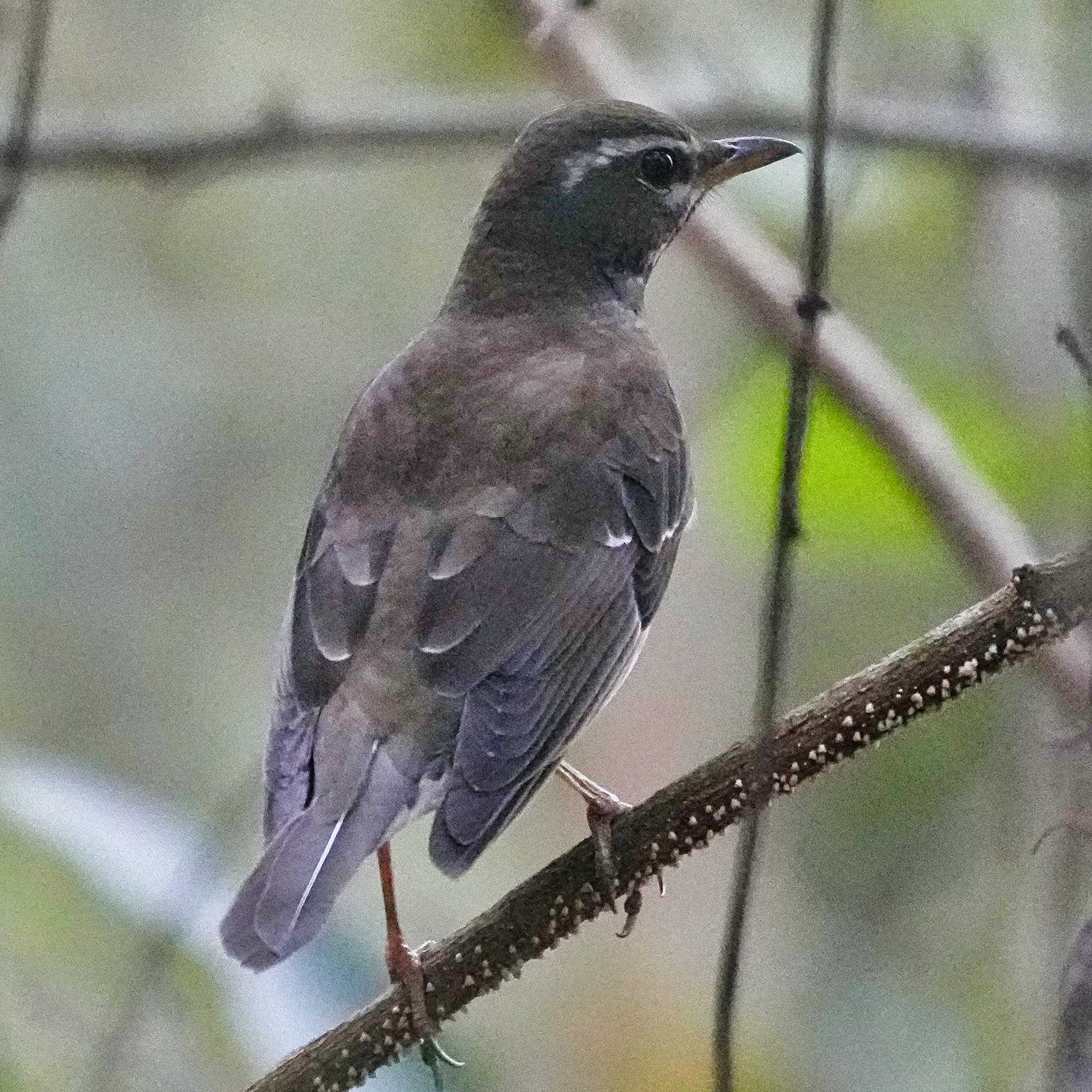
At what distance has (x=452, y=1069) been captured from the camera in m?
3.96

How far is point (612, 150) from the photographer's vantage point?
4965 millimetres

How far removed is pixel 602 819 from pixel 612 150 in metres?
1.87

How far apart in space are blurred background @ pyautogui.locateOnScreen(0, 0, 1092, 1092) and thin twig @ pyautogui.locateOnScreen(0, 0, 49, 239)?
104 centimetres

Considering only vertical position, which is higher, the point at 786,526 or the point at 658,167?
the point at 658,167

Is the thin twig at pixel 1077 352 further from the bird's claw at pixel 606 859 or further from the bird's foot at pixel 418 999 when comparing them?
the bird's foot at pixel 418 999

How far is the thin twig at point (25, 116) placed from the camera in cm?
344

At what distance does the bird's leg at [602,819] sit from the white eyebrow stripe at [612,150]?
154cm

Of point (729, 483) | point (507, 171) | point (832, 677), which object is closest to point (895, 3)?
point (507, 171)

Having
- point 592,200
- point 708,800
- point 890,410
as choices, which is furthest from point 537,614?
point 592,200

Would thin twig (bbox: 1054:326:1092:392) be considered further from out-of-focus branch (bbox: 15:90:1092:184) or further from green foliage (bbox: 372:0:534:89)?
green foliage (bbox: 372:0:534:89)

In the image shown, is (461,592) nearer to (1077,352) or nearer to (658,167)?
(658,167)

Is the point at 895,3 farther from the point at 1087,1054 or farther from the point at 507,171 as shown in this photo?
the point at 1087,1054

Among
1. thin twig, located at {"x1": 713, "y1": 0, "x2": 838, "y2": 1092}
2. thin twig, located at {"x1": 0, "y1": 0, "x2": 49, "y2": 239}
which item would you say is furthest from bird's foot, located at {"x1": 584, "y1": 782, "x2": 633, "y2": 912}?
thin twig, located at {"x1": 0, "y1": 0, "x2": 49, "y2": 239}

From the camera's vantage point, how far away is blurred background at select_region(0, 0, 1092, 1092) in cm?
407
